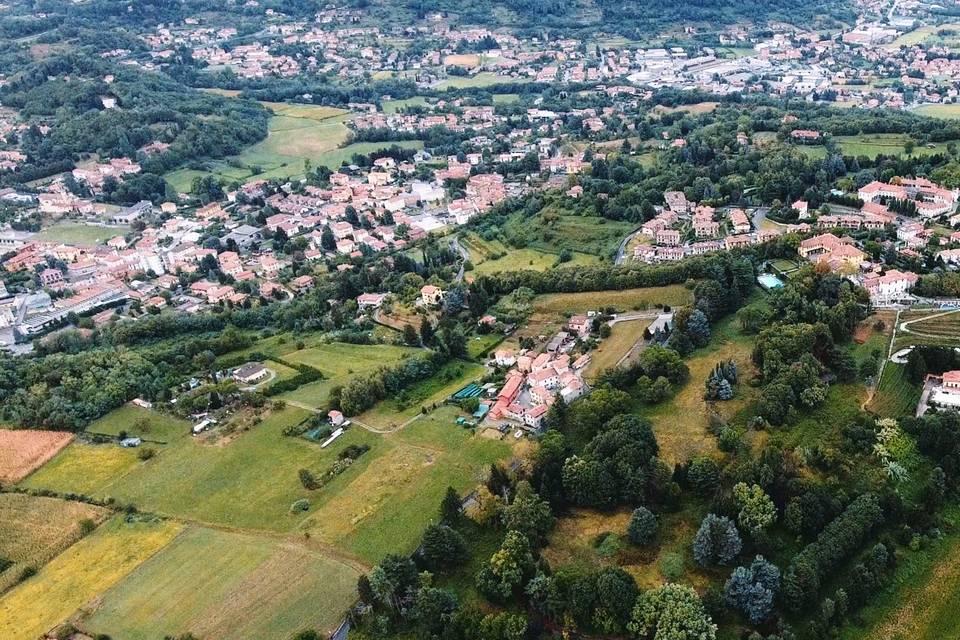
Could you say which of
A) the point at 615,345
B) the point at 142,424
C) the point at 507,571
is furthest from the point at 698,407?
the point at 142,424

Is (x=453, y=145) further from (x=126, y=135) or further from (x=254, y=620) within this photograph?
(x=254, y=620)

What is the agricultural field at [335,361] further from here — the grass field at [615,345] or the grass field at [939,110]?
the grass field at [939,110]

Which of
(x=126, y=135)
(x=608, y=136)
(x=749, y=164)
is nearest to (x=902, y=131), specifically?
(x=749, y=164)

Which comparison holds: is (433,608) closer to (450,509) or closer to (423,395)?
(450,509)

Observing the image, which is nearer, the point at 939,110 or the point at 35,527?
the point at 35,527

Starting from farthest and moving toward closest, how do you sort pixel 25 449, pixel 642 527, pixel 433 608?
pixel 25 449
pixel 642 527
pixel 433 608

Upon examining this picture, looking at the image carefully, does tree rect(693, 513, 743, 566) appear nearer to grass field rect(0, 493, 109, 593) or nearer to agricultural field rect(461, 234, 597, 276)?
grass field rect(0, 493, 109, 593)

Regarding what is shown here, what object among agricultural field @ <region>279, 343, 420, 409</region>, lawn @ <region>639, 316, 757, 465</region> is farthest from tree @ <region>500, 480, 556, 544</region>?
agricultural field @ <region>279, 343, 420, 409</region>
